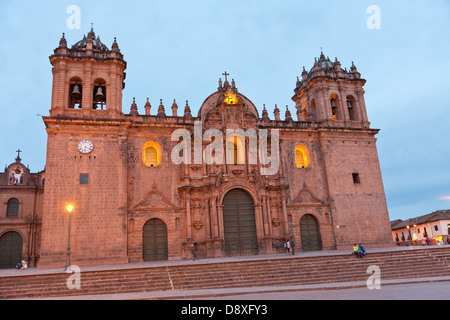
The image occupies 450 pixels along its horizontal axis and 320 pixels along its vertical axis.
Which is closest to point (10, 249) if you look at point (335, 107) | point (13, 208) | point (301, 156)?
point (13, 208)

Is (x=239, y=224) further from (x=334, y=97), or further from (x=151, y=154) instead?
(x=334, y=97)

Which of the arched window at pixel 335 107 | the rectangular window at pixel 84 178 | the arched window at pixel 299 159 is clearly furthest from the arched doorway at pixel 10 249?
the arched window at pixel 335 107

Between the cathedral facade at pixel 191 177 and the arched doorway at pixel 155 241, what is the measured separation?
0.07 meters

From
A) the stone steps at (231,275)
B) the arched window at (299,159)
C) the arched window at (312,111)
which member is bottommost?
the stone steps at (231,275)

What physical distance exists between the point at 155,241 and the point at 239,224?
6.04 meters

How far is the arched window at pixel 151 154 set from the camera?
26211 mm

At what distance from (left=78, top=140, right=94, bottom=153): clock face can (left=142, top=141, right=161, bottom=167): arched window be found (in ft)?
11.9

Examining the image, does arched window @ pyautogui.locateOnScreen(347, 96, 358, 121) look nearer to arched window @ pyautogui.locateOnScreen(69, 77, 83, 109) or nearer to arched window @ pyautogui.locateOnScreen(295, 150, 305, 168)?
arched window @ pyautogui.locateOnScreen(295, 150, 305, 168)

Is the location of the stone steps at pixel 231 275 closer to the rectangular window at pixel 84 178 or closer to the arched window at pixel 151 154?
the rectangular window at pixel 84 178

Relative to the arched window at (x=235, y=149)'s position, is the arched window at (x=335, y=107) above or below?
above

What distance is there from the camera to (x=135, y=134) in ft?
85.5

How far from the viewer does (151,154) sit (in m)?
26.7

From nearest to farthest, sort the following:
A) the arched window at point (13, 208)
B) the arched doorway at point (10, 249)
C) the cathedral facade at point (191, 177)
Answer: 1. the cathedral facade at point (191, 177)
2. the arched doorway at point (10, 249)
3. the arched window at point (13, 208)
